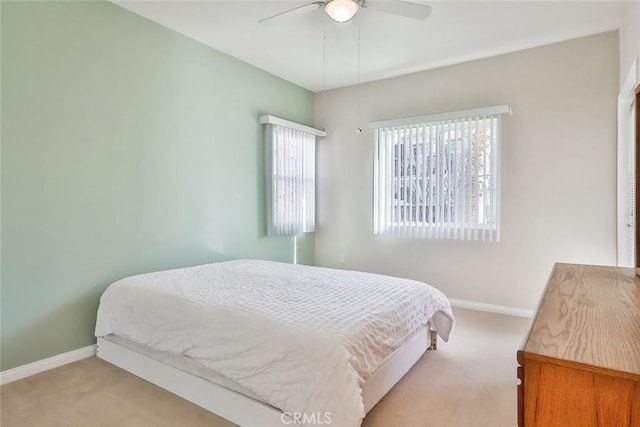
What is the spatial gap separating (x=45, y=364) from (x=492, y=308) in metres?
3.90

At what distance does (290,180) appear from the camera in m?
4.20

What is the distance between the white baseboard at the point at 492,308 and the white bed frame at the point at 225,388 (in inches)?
56.8

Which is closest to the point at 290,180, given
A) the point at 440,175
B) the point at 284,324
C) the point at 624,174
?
the point at 440,175

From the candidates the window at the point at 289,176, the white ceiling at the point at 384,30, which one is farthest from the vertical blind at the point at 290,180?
the white ceiling at the point at 384,30

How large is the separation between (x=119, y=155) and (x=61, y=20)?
0.96 metres

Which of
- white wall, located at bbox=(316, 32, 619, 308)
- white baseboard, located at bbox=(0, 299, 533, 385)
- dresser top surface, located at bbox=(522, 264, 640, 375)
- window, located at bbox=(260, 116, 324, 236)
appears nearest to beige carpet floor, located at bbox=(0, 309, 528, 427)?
white baseboard, located at bbox=(0, 299, 533, 385)

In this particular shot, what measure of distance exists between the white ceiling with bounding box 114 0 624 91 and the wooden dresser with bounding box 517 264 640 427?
2569 millimetres

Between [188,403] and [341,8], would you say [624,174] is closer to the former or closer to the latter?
[341,8]

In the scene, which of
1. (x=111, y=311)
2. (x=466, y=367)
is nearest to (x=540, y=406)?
(x=466, y=367)

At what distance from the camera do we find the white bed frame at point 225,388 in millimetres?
1688

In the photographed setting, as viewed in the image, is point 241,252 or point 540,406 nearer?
point 540,406

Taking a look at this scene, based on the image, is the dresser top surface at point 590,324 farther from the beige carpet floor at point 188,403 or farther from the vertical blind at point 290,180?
the vertical blind at point 290,180

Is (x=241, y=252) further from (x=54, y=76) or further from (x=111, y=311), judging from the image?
(x=54, y=76)

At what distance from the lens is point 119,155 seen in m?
2.72
